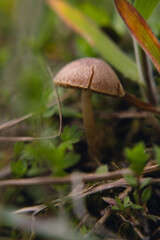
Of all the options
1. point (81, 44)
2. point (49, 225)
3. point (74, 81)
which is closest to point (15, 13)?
point (81, 44)

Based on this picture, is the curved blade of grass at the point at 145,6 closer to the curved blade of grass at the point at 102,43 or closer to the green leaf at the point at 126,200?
the curved blade of grass at the point at 102,43

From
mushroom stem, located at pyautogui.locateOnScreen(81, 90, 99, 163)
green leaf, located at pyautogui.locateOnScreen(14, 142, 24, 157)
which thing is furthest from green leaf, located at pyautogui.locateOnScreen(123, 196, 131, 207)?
green leaf, located at pyautogui.locateOnScreen(14, 142, 24, 157)

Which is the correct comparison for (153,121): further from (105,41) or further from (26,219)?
(26,219)

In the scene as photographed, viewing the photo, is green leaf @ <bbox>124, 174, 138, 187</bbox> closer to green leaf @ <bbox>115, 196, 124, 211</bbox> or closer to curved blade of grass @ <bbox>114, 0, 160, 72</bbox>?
green leaf @ <bbox>115, 196, 124, 211</bbox>

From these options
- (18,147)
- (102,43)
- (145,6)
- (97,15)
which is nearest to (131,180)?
(18,147)

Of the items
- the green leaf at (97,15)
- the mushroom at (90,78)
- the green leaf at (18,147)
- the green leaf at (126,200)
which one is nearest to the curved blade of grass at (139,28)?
the mushroom at (90,78)

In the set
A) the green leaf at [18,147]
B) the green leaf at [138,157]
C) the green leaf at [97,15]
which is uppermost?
the green leaf at [97,15]
